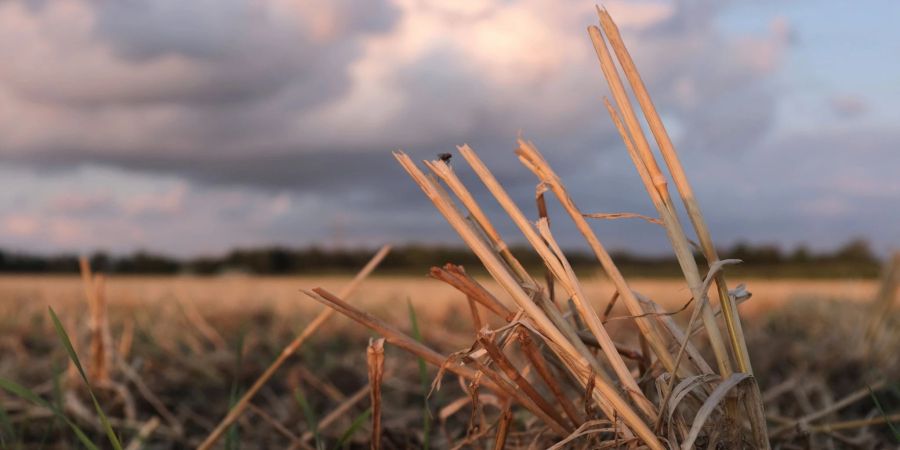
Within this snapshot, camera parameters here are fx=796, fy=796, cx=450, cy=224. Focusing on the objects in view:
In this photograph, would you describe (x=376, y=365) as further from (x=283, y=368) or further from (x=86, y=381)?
(x=283, y=368)

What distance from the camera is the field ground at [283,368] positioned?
5.96ft

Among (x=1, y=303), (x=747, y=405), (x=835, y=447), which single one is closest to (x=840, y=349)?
(x=835, y=447)

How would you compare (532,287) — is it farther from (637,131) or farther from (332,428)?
(332,428)

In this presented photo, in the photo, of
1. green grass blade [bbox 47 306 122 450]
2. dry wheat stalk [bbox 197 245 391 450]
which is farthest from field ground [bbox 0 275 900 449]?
green grass blade [bbox 47 306 122 450]

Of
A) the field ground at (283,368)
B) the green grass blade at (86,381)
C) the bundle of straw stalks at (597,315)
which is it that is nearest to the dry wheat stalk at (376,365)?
the bundle of straw stalks at (597,315)

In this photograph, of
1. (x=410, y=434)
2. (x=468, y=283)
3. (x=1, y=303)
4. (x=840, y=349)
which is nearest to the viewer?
(x=468, y=283)

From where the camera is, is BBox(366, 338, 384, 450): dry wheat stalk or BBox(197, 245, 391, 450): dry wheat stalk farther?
BBox(197, 245, 391, 450): dry wheat stalk

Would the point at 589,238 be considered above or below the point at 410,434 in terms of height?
above

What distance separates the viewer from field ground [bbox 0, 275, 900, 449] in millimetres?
1815

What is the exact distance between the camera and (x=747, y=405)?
2.95 ft

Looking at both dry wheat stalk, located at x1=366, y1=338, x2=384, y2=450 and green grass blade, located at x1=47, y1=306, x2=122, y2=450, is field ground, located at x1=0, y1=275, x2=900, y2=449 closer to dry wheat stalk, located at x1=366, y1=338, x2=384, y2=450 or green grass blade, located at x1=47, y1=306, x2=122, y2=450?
dry wheat stalk, located at x1=366, y1=338, x2=384, y2=450

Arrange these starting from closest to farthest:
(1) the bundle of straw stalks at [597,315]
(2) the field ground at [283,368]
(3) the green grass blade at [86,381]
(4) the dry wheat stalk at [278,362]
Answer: (1) the bundle of straw stalks at [597,315] < (3) the green grass blade at [86,381] < (4) the dry wheat stalk at [278,362] < (2) the field ground at [283,368]

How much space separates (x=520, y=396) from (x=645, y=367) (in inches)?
9.5

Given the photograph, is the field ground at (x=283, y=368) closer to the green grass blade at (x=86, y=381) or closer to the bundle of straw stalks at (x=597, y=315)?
the bundle of straw stalks at (x=597, y=315)
